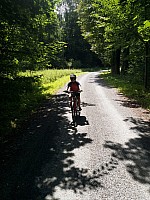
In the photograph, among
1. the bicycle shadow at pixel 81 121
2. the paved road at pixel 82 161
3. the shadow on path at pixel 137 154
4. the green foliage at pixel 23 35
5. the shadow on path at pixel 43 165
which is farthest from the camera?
Answer: the green foliage at pixel 23 35

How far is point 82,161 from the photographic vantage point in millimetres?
6047

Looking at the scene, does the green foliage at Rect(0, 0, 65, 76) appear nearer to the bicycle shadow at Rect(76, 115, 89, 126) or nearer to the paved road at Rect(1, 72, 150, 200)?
the paved road at Rect(1, 72, 150, 200)

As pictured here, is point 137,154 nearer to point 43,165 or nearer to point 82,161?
point 82,161

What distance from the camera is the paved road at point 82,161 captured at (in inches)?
185

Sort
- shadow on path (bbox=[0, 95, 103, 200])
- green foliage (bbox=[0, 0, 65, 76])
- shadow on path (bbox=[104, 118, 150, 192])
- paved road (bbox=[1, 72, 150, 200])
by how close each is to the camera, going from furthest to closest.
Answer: green foliage (bbox=[0, 0, 65, 76]) < shadow on path (bbox=[104, 118, 150, 192]) < shadow on path (bbox=[0, 95, 103, 200]) < paved road (bbox=[1, 72, 150, 200])

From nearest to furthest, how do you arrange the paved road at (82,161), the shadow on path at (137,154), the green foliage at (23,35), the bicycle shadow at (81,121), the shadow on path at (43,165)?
the paved road at (82,161), the shadow on path at (43,165), the shadow on path at (137,154), the bicycle shadow at (81,121), the green foliage at (23,35)

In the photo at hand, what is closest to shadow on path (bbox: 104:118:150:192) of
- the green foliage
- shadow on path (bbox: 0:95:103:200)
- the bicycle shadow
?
shadow on path (bbox: 0:95:103:200)

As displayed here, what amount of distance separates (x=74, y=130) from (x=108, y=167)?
3.26 metres

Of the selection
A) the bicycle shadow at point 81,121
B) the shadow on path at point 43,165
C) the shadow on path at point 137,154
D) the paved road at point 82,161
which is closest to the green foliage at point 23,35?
the paved road at point 82,161

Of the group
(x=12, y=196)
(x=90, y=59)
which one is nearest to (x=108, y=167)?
(x=12, y=196)

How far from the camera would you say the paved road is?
4688 mm

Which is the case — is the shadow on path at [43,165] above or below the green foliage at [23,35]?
below

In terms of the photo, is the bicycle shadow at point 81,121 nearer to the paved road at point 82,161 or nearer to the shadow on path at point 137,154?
the paved road at point 82,161

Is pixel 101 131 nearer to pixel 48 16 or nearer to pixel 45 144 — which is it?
pixel 45 144
